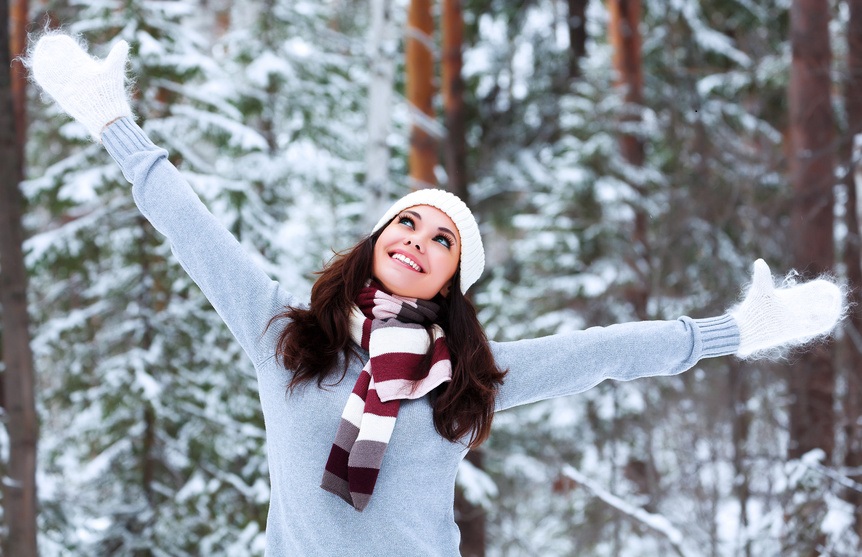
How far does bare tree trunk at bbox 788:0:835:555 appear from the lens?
7.03 m

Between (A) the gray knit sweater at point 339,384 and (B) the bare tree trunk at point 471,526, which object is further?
(B) the bare tree trunk at point 471,526

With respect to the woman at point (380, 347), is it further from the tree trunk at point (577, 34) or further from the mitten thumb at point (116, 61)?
the tree trunk at point (577, 34)

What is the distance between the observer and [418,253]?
2.39 meters

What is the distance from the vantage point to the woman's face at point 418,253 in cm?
238

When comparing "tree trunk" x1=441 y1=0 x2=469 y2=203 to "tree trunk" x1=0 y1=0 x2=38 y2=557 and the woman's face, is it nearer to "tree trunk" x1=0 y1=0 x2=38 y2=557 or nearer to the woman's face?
"tree trunk" x1=0 y1=0 x2=38 y2=557

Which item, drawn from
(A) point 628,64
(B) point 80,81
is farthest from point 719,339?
(A) point 628,64

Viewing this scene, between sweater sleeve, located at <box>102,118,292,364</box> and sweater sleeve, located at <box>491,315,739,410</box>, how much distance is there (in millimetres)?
675

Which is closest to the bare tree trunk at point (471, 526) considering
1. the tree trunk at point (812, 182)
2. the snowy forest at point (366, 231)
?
the snowy forest at point (366, 231)

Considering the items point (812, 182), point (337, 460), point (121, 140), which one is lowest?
point (812, 182)

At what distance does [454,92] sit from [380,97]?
3.31 meters

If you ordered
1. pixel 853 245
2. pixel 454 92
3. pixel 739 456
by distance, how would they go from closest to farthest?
1. pixel 739 456
2. pixel 853 245
3. pixel 454 92

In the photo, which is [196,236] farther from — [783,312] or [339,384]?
[783,312]

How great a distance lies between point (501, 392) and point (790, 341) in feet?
2.68

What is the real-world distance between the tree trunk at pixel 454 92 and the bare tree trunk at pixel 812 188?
3.79 m
